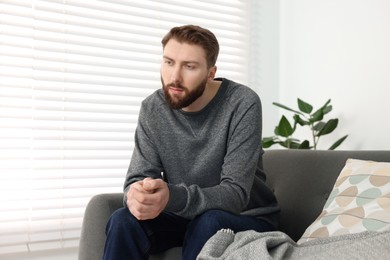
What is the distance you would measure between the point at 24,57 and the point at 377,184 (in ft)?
5.76

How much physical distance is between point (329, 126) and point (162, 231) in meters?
1.27

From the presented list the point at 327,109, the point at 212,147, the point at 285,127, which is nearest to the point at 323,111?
the point at 327,109

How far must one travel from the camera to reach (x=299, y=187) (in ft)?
6.20

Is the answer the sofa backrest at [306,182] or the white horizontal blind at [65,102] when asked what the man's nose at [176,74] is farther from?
the white horizontal blind at [65,102]

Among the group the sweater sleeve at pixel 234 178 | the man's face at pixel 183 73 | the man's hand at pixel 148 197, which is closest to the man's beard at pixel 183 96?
the man's face at pixel 183 73

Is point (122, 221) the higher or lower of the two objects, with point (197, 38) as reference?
lower

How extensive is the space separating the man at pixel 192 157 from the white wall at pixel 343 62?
3.10 feet

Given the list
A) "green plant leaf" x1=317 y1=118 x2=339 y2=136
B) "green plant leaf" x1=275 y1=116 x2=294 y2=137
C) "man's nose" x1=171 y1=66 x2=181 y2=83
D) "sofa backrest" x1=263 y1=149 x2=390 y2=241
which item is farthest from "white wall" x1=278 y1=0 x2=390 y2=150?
"man's nose" x1=171 y1=66 x2=181 y2=83

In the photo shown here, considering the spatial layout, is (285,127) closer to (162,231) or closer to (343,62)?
(343,62)

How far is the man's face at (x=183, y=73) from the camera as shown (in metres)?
1.72

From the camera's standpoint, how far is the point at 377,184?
159 centimetres

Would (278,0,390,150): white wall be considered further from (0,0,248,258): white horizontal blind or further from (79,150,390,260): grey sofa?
(0,0,248,258): white horizontal blind

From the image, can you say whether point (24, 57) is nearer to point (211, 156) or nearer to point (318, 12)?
point (211, 156)

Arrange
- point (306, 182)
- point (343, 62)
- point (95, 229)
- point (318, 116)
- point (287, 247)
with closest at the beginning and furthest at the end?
point (287, 247)
point (95, 229)
point (306, 182)
point (318, 116)
point (343, 62)
